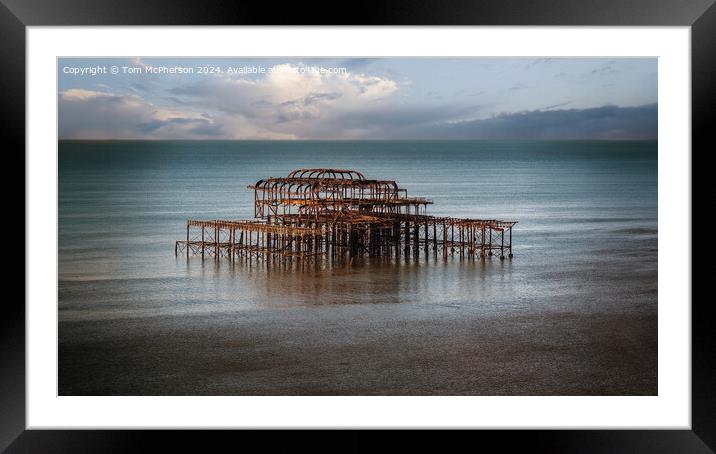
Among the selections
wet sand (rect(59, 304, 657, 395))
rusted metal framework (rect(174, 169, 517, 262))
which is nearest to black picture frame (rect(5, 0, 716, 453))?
wet sand (rect(59, 304, 657, 395))

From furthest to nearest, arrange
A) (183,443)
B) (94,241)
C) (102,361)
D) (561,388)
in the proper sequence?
(94,241), (102,361), (561,388), (183,443)

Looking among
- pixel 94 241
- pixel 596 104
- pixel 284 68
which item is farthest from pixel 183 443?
pixel 596 104

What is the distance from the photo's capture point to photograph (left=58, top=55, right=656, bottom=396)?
13.3 meters

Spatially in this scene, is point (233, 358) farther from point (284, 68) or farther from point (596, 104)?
point (596, 104)

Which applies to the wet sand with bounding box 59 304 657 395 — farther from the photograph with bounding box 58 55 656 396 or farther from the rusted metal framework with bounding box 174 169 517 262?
the rusted metal framework with bounding box 174 169 517 262

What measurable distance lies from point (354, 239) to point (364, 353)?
32.9ft

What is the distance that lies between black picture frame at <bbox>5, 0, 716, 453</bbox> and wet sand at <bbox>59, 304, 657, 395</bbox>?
3.03m

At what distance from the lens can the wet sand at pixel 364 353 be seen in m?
12.4

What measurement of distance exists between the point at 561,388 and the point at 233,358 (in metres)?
4.68

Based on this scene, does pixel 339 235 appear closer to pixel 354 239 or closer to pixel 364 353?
pixel 354 239

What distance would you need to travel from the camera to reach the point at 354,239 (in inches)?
928
